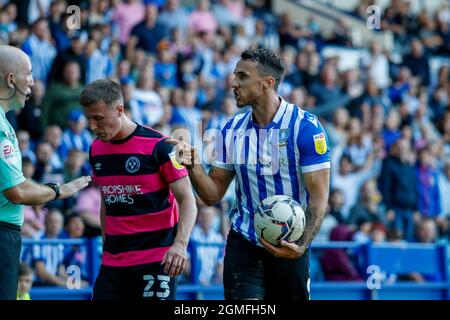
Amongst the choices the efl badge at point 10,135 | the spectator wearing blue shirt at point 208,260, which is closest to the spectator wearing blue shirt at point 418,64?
the spectator wearing blue shirt at point 208,260

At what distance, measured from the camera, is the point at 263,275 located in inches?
309

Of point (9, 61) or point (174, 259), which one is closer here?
point (9, 61)

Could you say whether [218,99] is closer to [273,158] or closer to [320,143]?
[273,158]

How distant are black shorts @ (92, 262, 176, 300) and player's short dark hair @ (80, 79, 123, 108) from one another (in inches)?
49.4

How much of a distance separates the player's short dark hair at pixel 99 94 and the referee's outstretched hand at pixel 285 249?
5.08ft

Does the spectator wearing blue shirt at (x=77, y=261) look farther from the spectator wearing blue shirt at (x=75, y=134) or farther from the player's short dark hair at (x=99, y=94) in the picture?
the player's short dark hair at (x=99, y=94)

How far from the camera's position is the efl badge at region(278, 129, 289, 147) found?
25.8 ft

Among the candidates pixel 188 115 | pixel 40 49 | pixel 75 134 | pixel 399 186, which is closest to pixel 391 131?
pixel 399 186

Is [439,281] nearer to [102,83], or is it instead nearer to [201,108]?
[201,108]

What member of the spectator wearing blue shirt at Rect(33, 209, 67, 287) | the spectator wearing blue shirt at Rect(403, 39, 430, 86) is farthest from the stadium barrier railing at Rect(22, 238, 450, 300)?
the spectator wearing blue shirt at Rect(403, 39, 430, 86)

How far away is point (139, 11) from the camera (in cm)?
1678

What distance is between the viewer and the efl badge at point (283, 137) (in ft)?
25.8

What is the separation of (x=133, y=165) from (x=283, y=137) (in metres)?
1.14

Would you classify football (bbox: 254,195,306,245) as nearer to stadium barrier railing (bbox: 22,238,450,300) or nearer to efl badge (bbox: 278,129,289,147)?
efl badge (bbox: 278,129,289,147)
